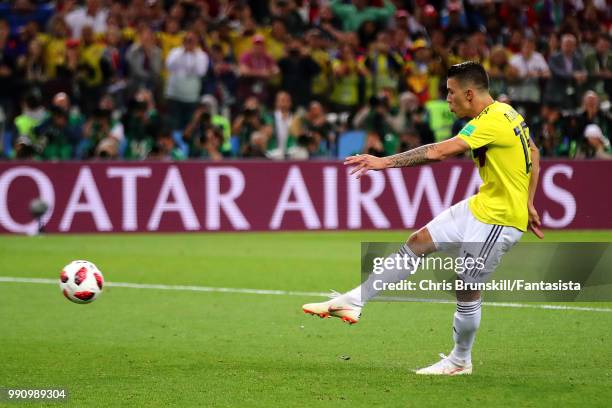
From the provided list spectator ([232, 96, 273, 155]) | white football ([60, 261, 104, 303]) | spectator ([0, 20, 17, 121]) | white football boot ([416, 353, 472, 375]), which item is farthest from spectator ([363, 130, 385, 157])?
white football boot ([416, 353, 472, 375])

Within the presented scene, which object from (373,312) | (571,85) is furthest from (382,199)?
(373,312)

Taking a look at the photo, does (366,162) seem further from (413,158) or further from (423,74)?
(423,74)

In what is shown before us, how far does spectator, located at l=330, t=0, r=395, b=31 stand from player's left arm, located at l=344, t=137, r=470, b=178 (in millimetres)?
15711

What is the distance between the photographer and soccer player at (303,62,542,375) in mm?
7613

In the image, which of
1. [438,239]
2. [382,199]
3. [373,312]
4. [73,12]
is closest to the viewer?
[438,239]

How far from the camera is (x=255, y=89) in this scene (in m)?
20.2

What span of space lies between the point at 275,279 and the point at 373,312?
8.79ft

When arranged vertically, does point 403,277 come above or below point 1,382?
above

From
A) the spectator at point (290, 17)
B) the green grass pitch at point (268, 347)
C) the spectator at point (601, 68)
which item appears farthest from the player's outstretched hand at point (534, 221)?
the spectator at point (290, 17)

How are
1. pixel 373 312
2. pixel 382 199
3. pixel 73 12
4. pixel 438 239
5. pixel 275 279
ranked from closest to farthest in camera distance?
1. pixel 438 239
2. pixel 373 312
3. pixel 275 279
4. pixel 382 199
5. pixel 73 12

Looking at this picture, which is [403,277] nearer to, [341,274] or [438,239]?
[438,239]

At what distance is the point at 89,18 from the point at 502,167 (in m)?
15.7

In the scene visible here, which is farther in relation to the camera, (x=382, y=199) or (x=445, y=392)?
(x=382, y=199)

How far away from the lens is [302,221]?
1886 cm
